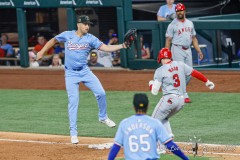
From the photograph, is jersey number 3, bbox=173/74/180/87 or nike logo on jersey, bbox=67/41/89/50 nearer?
jersey number 3, bbox=173/74/180/87

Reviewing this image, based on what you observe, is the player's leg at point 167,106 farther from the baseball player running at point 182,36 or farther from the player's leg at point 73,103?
the baseball player running at point 182,36

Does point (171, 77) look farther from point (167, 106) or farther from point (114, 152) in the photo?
point (114, 152)

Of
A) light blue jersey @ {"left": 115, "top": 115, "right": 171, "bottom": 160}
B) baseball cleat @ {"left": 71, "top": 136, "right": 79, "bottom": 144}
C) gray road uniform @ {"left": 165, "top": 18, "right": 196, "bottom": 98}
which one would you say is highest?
gray road uniform @ {"left": 165, "top": 18, "right": 196, "bottom": 98}

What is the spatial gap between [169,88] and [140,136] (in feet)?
10.9

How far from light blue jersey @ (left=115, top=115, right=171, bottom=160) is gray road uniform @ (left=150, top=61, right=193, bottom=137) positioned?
3.02 metres

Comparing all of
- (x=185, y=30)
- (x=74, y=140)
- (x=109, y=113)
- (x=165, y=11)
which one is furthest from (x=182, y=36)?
(x=74, y=140)

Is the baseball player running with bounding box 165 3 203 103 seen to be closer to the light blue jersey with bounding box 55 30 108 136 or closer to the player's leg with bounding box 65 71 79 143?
the light blue jersey with bounding box 55 30 108 136

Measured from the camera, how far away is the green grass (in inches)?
524

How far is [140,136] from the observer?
25.7ft

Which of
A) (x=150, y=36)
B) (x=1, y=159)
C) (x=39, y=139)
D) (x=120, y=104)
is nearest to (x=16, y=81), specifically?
(x=150, y=36)

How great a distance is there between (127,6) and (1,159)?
1067 cm

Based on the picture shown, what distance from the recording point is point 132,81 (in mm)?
19797

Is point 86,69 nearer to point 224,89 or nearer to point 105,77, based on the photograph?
point 224,89

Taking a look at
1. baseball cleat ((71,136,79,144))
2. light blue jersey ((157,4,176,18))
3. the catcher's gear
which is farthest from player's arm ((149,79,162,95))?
light blue jersey ((157,4,176,18))
